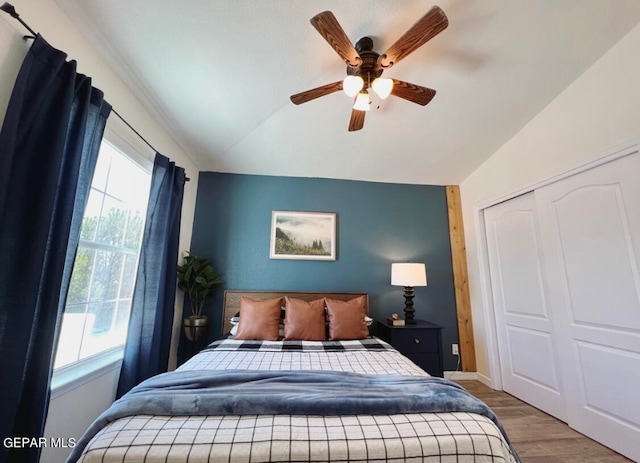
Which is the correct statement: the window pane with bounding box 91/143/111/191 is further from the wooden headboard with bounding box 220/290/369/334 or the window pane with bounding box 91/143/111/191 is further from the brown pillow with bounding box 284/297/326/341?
the brown pillow with bounding box 284/297/326/341

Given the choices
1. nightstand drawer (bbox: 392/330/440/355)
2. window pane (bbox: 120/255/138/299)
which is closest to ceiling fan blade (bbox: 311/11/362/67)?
window pane (bbox: 120/255/138/299)

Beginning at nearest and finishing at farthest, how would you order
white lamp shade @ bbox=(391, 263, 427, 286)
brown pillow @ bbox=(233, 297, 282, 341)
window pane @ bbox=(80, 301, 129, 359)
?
window pane @ bbox=(80, 301, 129, 359), brown pillow @ bbox=(233, 297, 282, 341), white lamp shade @ bbox=(391, 263, 427, 286)

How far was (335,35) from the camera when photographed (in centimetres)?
139

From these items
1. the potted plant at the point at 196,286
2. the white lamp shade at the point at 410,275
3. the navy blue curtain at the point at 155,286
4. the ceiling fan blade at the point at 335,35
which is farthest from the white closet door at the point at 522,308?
the navy blue curtain at the point at 155,286

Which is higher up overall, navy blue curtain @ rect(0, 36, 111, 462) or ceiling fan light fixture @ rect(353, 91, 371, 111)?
ceiling fan light fixture @ rect(353, 91, 371, 111)

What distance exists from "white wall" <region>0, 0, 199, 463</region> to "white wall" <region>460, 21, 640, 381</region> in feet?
11.4

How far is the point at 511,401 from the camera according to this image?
2564 millimetres

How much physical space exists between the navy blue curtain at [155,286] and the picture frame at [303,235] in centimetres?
110

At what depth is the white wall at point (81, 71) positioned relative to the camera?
113cm

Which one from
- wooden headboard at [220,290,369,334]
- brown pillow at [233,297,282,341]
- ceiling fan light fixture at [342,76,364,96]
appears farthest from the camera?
wooden headboard at [220,290,369,334]

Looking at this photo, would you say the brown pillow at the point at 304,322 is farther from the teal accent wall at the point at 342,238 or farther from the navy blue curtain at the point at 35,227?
the navy blue curtain at the point at 35,227

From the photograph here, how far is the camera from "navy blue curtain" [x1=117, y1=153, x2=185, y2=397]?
1.95 meters

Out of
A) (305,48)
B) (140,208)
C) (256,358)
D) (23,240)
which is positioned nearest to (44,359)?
(23,240)

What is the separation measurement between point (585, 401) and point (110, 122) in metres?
4.00
